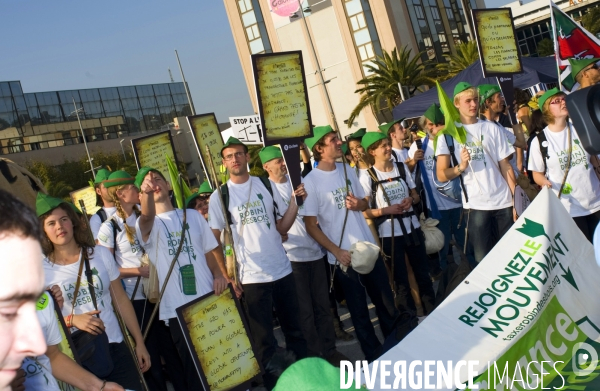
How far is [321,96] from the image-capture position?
54.4 metres

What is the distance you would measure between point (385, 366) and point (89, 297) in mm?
2117

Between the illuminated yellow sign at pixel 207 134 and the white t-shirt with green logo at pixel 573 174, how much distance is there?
3553mm

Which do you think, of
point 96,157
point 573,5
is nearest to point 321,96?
point 96,157

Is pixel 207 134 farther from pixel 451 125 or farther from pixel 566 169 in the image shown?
pixel 566 169

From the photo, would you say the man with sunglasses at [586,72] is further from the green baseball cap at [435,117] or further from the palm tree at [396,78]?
the palm tree at [396,78]

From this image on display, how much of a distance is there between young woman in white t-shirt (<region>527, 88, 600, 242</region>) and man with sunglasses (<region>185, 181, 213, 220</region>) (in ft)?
11.0

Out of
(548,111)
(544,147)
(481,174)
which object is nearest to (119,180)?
(481,174)

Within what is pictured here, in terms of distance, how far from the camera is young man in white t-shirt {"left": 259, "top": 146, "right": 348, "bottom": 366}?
580 centimetres

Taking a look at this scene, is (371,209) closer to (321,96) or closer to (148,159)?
(148,159)

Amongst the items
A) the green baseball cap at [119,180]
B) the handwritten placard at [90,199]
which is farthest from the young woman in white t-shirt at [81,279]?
the handwritten placard at [90,199]

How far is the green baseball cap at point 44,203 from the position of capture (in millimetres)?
4246

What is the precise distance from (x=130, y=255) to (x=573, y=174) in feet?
12.7

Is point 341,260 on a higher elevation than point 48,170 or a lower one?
lower

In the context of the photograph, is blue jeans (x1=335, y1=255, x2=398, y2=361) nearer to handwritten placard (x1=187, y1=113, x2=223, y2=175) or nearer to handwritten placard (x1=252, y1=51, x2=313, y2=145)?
handwritten placard (x1=252, y1=51, x2=313, y2=145)
